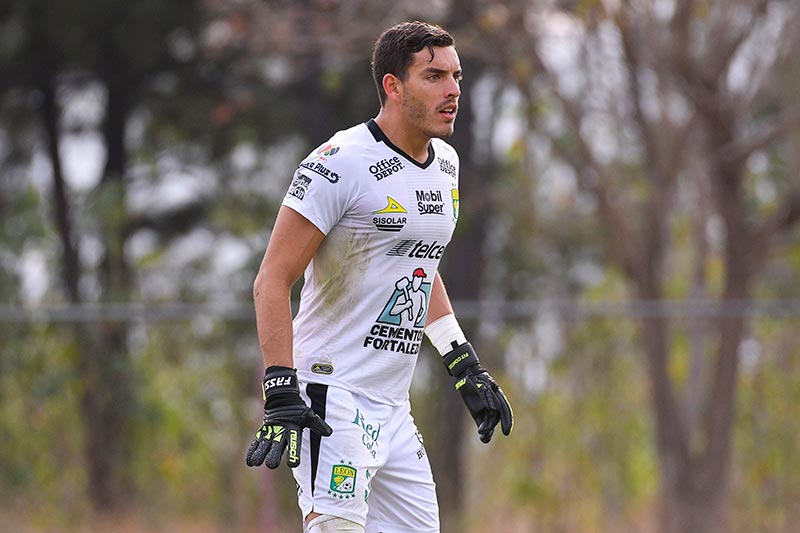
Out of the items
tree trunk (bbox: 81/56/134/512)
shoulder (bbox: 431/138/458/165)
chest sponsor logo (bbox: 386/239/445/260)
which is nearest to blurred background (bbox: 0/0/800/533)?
tree trunk (bbox: 81/56/134/512)

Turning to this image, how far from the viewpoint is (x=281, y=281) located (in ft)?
13.4

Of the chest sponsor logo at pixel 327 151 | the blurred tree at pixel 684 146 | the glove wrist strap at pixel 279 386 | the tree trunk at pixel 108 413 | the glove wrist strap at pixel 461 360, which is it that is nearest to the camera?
the glove wrist strap at pixel 279 386

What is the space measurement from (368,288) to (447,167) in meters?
0.56

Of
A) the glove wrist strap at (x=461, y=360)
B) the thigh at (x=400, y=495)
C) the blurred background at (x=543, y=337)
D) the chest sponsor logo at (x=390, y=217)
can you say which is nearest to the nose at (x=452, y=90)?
the chest sponsor logo at (x=390, y=217)

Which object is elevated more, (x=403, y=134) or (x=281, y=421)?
(x=403, y=134)

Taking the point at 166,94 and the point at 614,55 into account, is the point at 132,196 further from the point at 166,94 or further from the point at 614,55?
the point at 614,55

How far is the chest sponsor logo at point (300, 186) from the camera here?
4.11m

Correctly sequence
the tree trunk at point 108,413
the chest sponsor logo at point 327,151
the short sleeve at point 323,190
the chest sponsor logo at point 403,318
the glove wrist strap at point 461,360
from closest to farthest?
the short sleeve at point 323,190 → the chest sponsor logo at point 327,151 → the chest sponsor logo at point 403,318 → the glove wrist strap at point 461,360 → the tree trunk at point 108,413

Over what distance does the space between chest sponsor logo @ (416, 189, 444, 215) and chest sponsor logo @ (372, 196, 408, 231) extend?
8 centimetres

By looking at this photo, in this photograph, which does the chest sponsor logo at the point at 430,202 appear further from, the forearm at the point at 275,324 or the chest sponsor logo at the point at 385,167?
the forearm at the point at 275,324

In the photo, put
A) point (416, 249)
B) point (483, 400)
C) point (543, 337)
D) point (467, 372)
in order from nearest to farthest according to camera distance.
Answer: point (416, 249) < point (483, 400) < point (467, 372) < point (543, 337)

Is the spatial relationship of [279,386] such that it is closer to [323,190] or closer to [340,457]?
[340,457]

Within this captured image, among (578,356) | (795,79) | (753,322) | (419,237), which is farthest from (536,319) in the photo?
(419,237)

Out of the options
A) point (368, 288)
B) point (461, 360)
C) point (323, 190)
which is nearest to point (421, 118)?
point (323, 190)
